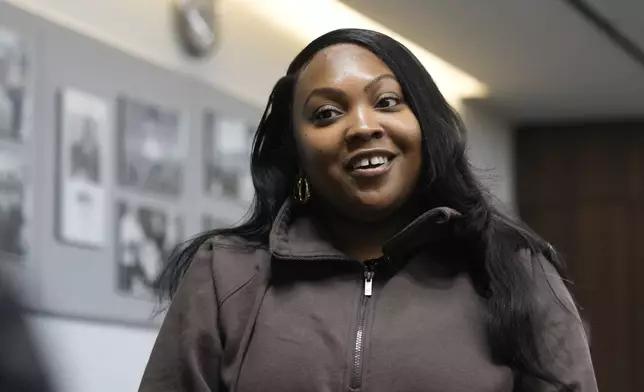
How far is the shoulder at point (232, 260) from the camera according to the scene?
3.17 feet

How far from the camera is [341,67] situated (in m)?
0.98

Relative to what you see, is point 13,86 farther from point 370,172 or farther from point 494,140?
point 494,140

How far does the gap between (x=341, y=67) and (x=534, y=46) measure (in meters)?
2.13

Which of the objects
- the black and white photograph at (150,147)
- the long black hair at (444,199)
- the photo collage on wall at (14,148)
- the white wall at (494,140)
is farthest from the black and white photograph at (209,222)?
the white wall at (494,140)

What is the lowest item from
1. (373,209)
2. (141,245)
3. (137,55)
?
(141,245)

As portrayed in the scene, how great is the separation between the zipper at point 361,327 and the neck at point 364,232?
2cm

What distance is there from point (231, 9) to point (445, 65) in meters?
0.94

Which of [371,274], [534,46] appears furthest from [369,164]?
[534,46]

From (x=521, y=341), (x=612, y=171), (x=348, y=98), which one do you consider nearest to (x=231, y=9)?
(x=348, y=98)

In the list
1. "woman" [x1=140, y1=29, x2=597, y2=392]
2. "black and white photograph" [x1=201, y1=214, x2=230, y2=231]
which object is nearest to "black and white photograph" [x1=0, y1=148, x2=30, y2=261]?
"black and white photograph" [x1=201, y1=214, x2=230, y2=231]

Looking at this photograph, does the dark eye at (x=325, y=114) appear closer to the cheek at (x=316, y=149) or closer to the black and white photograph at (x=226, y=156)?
the cheek at (x=316, y=149)

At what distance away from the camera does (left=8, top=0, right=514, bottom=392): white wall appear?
1.79 metres

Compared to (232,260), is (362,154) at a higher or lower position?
higher

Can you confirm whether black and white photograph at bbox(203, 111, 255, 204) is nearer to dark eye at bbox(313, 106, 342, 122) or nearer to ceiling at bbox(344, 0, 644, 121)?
ceiling at bbox(344, 0, 644, 121)
